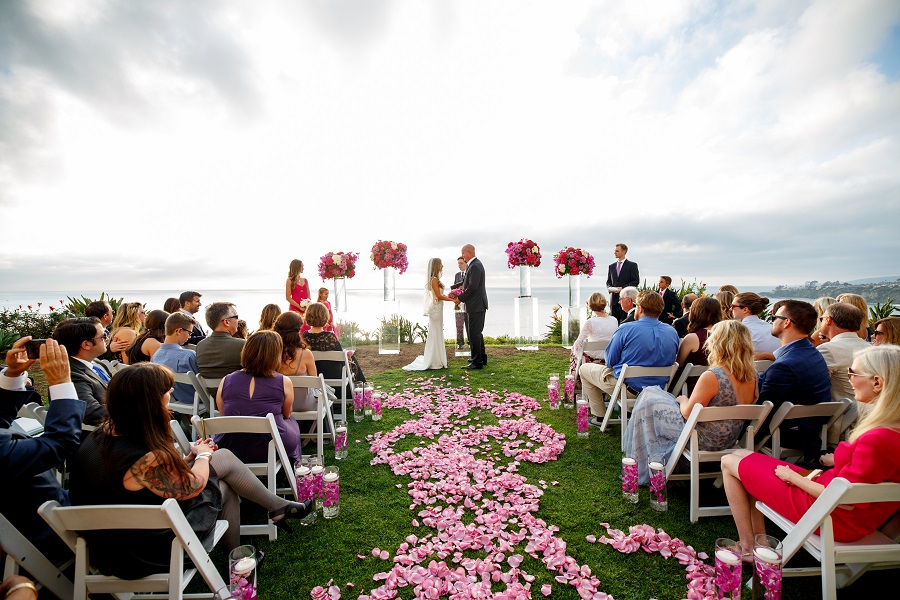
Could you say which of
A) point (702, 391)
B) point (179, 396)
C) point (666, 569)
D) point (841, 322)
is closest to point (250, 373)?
point (179, 396)

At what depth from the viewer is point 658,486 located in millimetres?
3352

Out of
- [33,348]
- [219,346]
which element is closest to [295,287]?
[219,346]

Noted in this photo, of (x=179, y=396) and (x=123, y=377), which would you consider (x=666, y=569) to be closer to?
(x=123, y=377)

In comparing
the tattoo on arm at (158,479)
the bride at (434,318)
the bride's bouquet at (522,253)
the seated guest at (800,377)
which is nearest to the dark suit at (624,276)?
the bride's bouquet at (522,253)

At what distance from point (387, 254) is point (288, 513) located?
6.68 meters

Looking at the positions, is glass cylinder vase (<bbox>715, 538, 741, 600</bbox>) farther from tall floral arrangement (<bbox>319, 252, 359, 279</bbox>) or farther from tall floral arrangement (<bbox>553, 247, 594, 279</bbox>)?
tall floral arrangement (<bbox>319, 252, 359, 279</bbox>)

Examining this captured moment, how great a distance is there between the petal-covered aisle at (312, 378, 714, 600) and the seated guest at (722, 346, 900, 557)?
690 mm

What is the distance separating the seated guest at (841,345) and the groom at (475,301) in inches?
223

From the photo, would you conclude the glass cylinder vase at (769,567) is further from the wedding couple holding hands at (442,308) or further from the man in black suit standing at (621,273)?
the man in black suit standing at (621,273)

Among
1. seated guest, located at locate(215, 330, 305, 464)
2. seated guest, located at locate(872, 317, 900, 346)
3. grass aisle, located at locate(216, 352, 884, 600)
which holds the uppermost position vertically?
seated guest, located at locate(872, 317, 900, 346)

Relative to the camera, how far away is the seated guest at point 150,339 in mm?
4727

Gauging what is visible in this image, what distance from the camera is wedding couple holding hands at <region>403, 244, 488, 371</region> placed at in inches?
343

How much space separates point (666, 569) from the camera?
2723mm

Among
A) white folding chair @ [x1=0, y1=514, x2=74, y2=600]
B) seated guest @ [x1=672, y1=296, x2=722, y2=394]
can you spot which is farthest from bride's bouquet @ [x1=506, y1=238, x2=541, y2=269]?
white folding chair @ [x1=0, y1=514, x2=74, y2=600]
